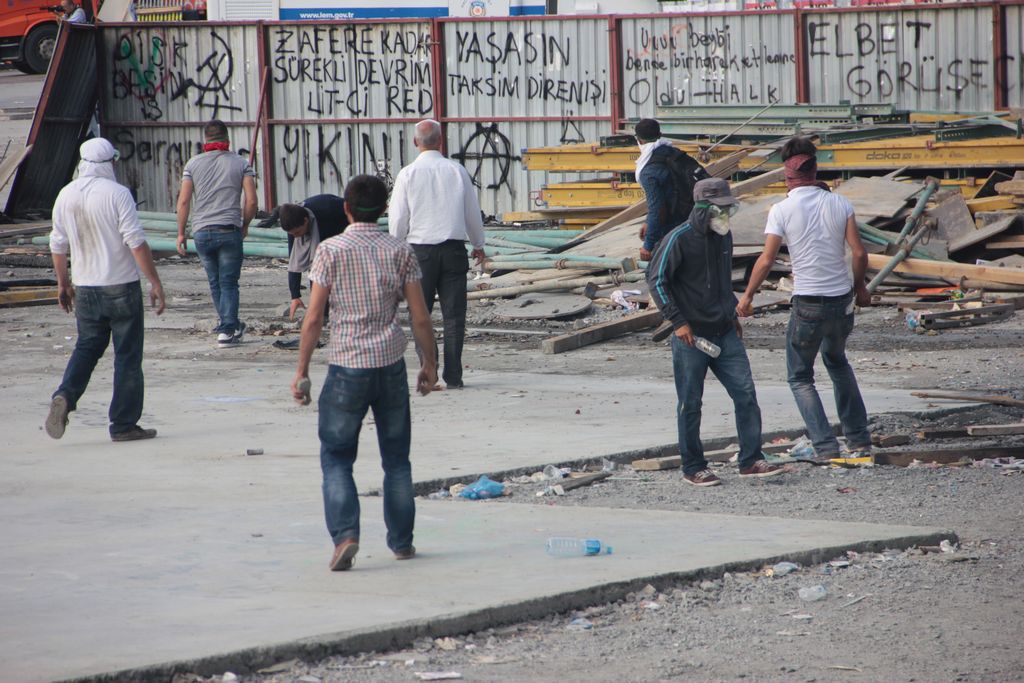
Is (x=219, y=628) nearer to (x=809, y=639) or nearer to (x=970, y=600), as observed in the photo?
(x=809, y=639)

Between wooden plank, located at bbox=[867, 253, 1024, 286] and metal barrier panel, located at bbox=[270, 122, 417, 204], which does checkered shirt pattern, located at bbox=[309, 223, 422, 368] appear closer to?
wooden plank, located at bbox=[867, 253, 1024, 286]

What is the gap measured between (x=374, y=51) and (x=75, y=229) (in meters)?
14.8

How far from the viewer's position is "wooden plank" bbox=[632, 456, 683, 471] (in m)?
7.52

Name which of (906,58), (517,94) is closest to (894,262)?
(906,58)

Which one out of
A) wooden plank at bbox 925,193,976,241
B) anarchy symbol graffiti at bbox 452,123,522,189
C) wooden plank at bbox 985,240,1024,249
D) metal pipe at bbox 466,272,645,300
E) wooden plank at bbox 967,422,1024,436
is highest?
anarchy symbol graffiti at bbox 452,123,522,189

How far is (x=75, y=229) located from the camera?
823cm

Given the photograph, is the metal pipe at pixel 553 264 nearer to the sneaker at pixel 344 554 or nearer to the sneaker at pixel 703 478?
the sneaker at pixel 703 478

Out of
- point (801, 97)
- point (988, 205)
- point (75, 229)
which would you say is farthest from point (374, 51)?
point (75, 229)

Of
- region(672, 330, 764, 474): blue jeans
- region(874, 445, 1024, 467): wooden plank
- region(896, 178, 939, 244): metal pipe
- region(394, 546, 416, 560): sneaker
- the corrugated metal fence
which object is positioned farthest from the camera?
the corrugated metal fence

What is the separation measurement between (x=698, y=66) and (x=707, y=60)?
164 millimetres

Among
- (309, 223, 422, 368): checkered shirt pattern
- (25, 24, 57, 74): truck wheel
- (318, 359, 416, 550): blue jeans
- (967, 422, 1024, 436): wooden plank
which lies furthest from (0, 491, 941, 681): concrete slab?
(25, 24, 57, 74): truck wheel

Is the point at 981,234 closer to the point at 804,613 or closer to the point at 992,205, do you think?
the point at 992,205

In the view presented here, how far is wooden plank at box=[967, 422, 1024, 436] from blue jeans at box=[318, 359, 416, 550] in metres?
3.87

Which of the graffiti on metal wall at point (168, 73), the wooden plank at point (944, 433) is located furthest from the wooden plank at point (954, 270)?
the graffiti on metal wall at point (168, 73)
